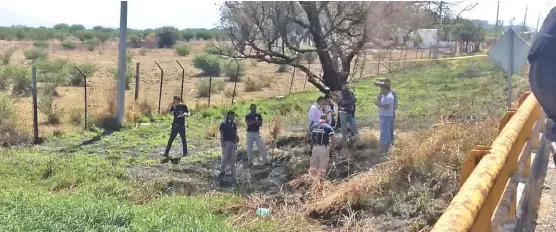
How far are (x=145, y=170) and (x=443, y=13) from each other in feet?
34.9

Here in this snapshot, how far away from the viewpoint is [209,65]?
42.0 meters

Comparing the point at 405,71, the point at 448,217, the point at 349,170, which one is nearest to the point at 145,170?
the point at 349,170

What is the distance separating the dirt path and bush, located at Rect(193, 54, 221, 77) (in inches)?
1418

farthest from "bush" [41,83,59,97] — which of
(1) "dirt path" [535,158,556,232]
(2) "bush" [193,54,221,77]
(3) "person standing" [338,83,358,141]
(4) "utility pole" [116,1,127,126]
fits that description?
(1) "dirt path" [535,158,556,232]

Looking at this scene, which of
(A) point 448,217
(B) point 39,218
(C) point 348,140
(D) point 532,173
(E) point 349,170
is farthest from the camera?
(C) point 348,140

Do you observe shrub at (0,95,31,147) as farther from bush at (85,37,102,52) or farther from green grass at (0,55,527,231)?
bush at (85,37,102,52)

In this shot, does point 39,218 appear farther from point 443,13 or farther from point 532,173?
point 443,13

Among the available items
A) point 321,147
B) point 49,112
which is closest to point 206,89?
point 49,112

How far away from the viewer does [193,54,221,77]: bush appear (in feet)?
138

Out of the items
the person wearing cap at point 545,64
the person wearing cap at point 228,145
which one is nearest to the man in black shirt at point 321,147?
the person wearing cap at point 228,145

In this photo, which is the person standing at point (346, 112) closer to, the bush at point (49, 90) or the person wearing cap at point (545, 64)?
the person wearing cap at point (545, 64)

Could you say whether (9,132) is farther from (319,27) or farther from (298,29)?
(319,27)

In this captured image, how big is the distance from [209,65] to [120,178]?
31.3m

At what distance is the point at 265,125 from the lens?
59.8 feet
